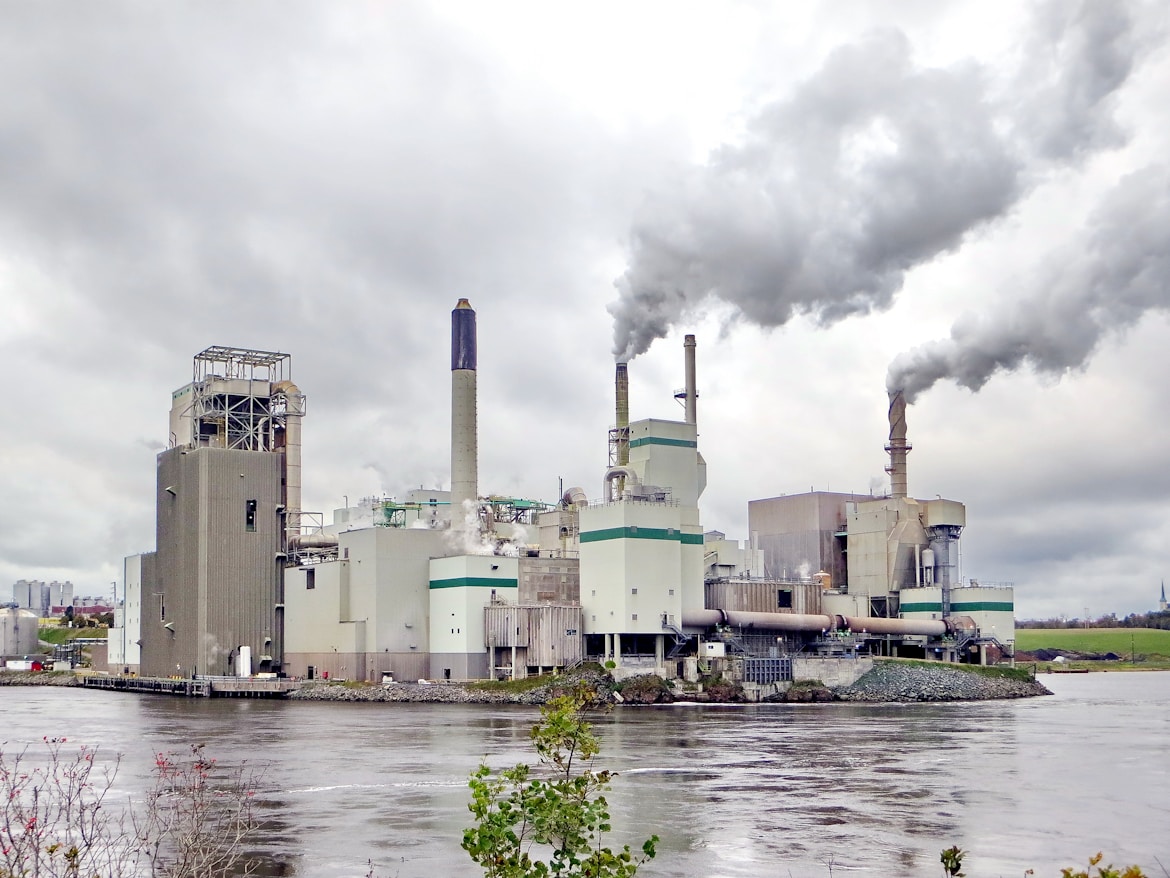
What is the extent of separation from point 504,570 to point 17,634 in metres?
100

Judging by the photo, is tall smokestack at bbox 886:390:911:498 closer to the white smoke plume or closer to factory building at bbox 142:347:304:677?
the white smoke plume

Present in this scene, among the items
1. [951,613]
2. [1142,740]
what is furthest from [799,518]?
[1142,740]

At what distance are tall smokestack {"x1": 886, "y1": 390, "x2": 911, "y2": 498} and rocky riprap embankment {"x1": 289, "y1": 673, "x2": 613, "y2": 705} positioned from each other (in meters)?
36.8

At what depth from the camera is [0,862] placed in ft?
61.2

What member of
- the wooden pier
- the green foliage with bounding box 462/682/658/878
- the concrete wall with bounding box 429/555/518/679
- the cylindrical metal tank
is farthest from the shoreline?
the cylindrical metal tank

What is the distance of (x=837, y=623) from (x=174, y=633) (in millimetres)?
50568

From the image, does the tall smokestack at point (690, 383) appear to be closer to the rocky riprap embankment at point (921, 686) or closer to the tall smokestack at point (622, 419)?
the tall smokestack at point (622, 419)

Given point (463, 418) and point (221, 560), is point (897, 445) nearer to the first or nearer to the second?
point (463, 418)

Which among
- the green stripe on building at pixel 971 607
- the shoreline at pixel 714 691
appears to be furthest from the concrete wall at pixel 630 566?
the green stripe on building at pixel 971 607

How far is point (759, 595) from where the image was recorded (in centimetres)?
9950

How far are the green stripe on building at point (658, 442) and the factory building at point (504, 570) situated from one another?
0.42 ft

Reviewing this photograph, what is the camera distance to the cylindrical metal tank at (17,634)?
164 meters

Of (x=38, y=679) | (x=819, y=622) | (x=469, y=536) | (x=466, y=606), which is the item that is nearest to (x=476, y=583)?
(x=466, y=606)

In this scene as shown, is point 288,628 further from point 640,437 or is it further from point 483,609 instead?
point 640,437
